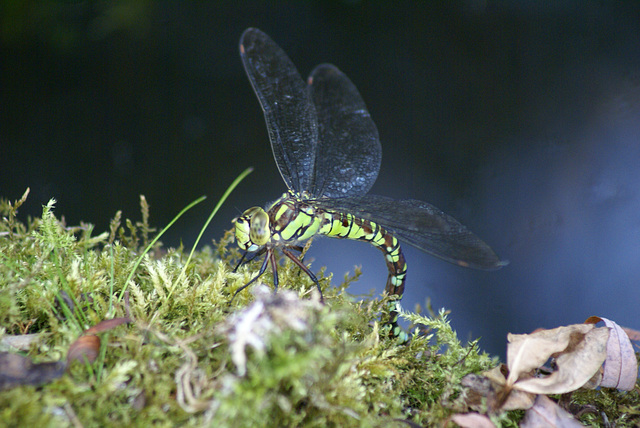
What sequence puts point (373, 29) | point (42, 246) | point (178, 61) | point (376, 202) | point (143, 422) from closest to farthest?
point (143, 422)
point (42, 246)
point (376, 202)
point (373, 29)
point (178, 61)

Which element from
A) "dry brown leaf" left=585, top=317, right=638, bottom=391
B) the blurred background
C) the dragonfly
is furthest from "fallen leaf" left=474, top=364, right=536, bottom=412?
the blurred background

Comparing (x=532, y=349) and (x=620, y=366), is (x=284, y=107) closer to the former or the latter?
(x=532, y=349)

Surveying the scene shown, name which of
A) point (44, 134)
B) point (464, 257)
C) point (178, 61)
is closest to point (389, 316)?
point (464, 257)

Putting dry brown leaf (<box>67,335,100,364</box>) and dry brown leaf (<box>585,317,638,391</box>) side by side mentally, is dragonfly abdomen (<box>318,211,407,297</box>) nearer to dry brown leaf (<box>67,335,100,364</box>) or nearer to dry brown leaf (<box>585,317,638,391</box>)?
dry brown leaf (<box>585,317,638,391</box>)

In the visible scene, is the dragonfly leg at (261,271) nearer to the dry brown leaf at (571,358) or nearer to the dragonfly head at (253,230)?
the dragonfly head at (253,230)

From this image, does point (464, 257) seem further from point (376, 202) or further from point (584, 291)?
point (584, 291)

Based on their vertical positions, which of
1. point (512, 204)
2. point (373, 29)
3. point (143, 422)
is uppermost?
point (373, 29)

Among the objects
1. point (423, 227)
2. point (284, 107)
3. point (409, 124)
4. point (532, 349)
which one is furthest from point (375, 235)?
point (409, 124)
